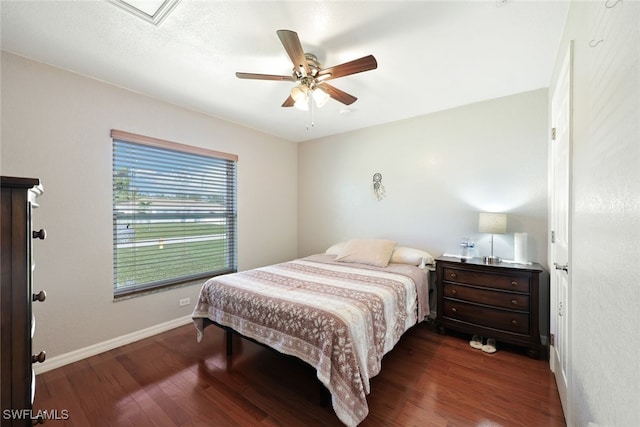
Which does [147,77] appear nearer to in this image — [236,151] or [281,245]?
[236,151]

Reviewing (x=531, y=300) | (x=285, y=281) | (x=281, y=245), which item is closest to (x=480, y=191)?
(x=531, y=300)

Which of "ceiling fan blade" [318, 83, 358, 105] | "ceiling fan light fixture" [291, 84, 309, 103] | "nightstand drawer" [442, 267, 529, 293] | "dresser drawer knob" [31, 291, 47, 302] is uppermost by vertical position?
"ceiling fan blade" [318, 83, 358, 105]

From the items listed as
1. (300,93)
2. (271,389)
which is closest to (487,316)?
(271,389)

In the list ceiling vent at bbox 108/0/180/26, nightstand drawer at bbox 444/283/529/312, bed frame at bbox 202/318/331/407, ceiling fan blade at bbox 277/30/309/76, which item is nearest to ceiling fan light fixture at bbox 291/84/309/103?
ceiling fan blade at bbox 277/30/309/76

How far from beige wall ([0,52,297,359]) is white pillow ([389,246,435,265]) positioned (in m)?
2.63

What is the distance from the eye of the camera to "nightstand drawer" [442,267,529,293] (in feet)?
7.55

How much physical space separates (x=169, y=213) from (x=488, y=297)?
3.53 meters

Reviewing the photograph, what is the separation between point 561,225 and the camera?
180 centimetres

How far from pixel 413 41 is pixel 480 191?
1.86 m

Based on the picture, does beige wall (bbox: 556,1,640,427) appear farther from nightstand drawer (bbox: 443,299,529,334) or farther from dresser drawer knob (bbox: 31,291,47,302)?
dresser drawer knob (bbox: 31,291,47,302)

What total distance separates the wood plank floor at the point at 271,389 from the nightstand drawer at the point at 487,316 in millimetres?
249

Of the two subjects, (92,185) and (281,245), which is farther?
(281,245)

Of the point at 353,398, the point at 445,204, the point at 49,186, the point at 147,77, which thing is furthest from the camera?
the point at 445,204

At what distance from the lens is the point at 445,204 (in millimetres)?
3084
